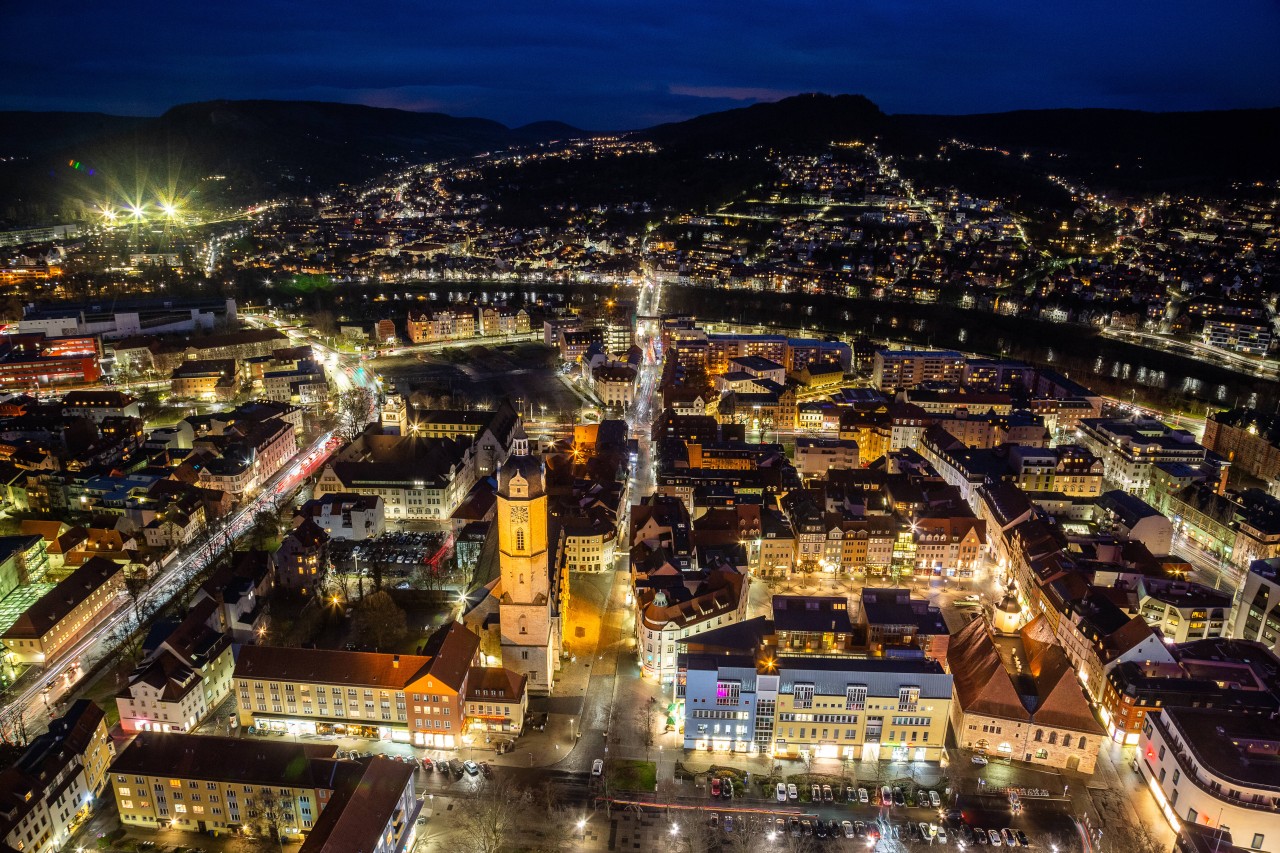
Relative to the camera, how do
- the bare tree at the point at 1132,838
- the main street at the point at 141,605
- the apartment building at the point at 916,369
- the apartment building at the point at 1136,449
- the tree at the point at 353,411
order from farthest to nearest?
the apartment building at the point at 916,369 < the tree at the point at 353,411 < the apartment building at the point at 1136,449 < the main street at the point at 141,605 < the bare tree at the point at 1132,838

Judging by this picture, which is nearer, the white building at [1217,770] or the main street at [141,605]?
the white building at [1217,770]

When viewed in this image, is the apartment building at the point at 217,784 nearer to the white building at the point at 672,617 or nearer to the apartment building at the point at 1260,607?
the white building at the point at 672,617

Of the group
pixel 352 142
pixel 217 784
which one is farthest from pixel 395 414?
pixel 352 142

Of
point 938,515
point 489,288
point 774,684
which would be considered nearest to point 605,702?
point 774,684

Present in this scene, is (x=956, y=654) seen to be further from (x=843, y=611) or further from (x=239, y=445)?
(x=239, y=445)

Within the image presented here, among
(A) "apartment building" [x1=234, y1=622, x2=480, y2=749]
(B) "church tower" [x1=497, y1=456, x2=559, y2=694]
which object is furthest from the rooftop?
(B) "church tower" [x1=497, y1=456, x2=559, y2=694]

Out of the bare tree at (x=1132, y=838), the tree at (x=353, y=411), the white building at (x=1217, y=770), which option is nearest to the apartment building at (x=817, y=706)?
the bare tree at (x=1132, y=838)
